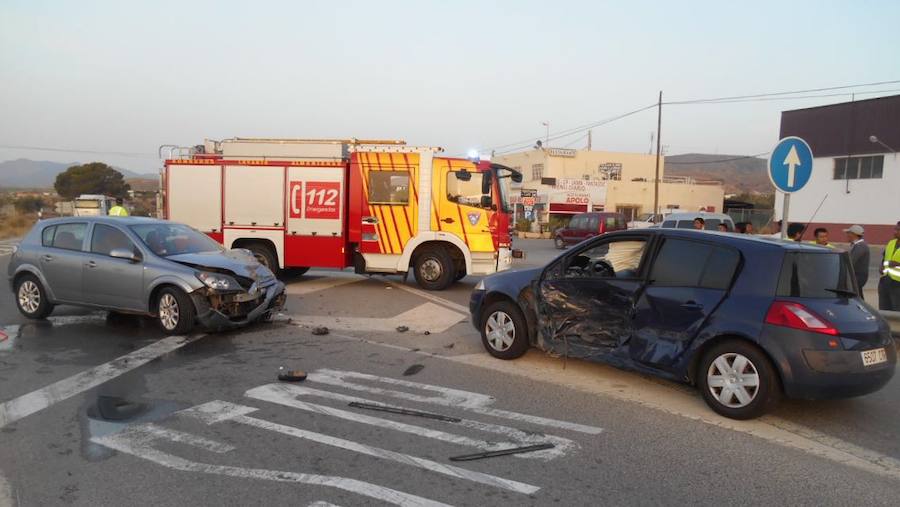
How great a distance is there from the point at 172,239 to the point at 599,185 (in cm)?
4264

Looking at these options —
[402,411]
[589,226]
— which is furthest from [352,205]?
[589,226]

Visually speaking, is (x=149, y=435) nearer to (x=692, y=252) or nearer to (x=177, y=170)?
(x=692, y=252)

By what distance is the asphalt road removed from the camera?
3771 millimetres

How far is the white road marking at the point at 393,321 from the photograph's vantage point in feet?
29.1

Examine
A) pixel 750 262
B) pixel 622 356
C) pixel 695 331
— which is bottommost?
pixel 622 356

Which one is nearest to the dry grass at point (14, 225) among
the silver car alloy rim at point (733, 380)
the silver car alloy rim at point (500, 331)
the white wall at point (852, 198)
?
the silver car alloy rim at point (500, 331)

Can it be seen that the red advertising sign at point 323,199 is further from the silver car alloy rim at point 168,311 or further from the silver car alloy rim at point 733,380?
the silver car alloy rim at point 733,380

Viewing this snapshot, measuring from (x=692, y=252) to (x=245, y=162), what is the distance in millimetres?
10010

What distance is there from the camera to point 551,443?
14.8 ft

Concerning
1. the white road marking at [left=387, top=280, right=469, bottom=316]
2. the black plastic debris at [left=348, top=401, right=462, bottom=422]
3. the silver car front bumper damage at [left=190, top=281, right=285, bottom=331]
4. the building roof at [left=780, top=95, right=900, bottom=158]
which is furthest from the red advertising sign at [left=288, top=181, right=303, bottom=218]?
the building roof at [left=780, top=95, right=900, bottom=158]

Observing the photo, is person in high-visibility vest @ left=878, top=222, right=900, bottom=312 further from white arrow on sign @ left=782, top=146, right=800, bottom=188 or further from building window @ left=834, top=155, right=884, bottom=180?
building window @ left=834, top=155, right=884, bottom=180

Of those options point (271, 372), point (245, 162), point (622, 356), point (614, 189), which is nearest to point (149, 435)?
point (271, 372)

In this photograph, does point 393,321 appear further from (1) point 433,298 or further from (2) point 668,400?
(2) point 668,400

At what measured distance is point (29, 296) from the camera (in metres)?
8.94
